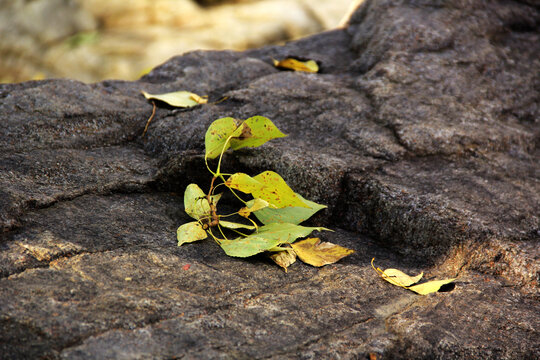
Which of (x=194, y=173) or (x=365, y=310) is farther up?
(x=194, y=173)

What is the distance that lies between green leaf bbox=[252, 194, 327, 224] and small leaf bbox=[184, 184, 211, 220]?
134mm

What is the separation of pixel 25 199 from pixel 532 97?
1.95 metres

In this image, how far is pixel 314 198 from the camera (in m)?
1.62

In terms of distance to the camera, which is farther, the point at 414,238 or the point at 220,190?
the point at 220,190

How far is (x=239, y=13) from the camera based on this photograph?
794cm

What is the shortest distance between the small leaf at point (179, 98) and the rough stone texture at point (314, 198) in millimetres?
49

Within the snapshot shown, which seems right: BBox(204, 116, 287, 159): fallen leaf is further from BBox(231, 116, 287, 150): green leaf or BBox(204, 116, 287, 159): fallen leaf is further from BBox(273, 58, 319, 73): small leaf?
BBox(273, 58, 319, 73): small leaf

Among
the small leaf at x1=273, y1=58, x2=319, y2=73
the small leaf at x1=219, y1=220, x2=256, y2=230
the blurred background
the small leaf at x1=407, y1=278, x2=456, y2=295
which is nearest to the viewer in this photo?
the small leaf at x1=407, y1=278, x2=456, y2=295

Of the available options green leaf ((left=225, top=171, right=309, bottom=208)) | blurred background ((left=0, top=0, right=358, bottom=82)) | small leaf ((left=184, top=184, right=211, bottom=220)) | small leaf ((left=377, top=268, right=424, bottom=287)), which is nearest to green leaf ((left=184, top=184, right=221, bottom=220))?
small leaf ((left=184, top=184, right=211, bottom=220))

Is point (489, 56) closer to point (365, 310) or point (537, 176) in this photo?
point (537, 176)

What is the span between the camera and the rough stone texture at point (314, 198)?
107cm

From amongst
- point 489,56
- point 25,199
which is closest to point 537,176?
point 489,56

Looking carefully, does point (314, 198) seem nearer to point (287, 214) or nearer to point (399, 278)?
point (287, 214)

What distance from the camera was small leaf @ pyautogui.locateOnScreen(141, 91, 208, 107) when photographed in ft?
6.38
